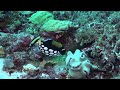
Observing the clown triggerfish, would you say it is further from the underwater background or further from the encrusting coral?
the encrusting coral

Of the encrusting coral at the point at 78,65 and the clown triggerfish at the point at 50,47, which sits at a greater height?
the clown triggerfish at the point at 50,47

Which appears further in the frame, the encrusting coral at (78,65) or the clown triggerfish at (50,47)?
the clown triggerfish at (50,47)

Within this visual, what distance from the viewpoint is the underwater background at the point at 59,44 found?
134 inches

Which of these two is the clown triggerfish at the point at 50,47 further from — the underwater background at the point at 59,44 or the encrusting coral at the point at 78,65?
the encrusting coral at the point at 78,65

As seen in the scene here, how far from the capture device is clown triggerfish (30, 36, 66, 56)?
3.48m

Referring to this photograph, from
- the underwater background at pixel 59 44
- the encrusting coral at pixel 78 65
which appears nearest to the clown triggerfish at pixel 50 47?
the underwater background at pixel 59 44

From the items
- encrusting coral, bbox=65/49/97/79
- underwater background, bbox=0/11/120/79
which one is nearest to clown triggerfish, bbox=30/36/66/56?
underwater background, bbox=0/11/120/79

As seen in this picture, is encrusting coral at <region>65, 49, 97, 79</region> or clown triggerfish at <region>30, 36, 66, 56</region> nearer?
encrusting coral at <region>65, 49, 97, 79</region>

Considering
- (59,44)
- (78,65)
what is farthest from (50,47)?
(78,65)

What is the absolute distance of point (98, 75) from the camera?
11.2 ft
